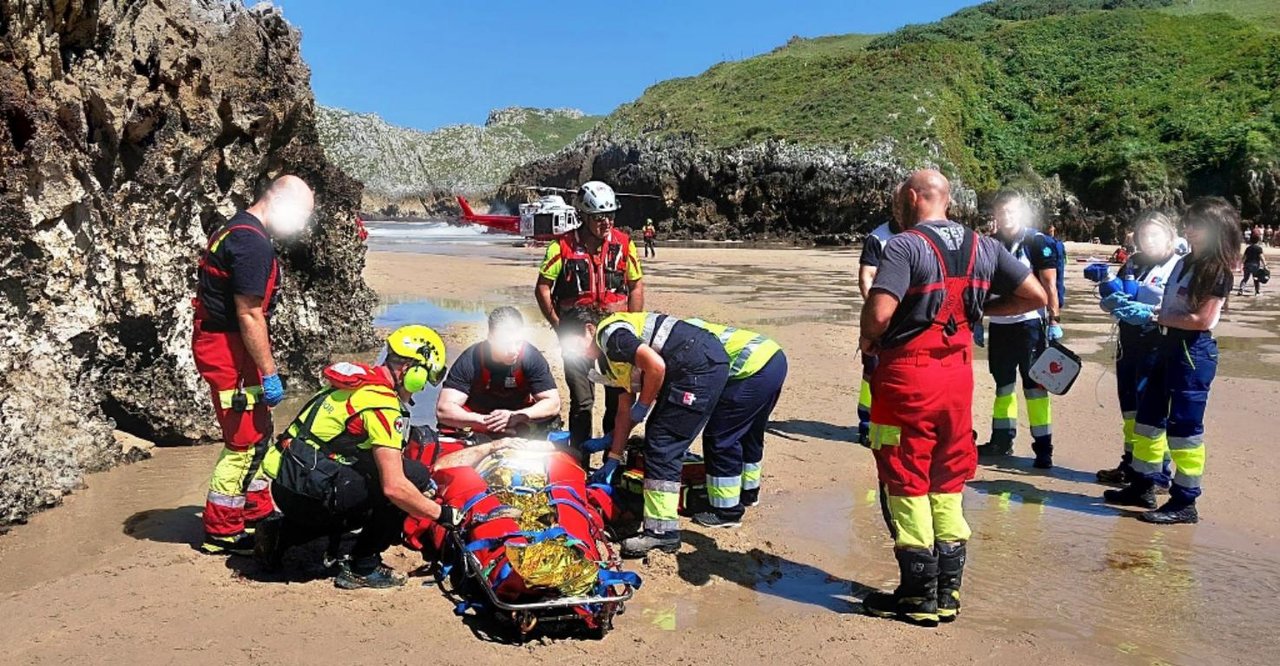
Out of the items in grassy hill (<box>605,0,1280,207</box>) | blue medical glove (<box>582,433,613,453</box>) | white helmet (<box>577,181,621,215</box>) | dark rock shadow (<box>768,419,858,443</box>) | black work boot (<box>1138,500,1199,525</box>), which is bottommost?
dark rock shadow (<box>768,419,858,443</box>)

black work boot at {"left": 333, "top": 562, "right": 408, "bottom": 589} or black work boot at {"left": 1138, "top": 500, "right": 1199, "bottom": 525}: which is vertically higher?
black work boot at {"left": 333, "top": 562, "right": 408, "bottom": 589}

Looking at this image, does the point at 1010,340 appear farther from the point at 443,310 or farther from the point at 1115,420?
the point at 443,310

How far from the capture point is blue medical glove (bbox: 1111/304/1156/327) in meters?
6.23

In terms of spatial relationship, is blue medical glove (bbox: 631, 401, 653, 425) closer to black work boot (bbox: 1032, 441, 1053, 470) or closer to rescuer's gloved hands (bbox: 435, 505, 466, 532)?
rescuer's gloved hands (bbox: 435, 505, 466, 532)

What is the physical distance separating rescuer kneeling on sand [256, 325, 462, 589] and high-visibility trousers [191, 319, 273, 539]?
0.42 meters

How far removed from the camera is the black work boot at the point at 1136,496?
623cm

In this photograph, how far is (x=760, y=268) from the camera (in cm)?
3070

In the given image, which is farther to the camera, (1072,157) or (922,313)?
(1072,157)

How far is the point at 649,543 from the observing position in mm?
5125

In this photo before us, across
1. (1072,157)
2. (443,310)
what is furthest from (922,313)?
(1072,157)

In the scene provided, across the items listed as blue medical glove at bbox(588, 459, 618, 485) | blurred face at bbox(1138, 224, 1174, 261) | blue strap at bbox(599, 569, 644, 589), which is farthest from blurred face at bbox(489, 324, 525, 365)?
blurred face at bbox(1138, 224, 1174, 261)

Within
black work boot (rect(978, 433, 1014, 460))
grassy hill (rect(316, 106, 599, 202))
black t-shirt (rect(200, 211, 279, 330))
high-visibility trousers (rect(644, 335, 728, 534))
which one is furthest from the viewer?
grassy hill (rect(316, 106, 599, 202))

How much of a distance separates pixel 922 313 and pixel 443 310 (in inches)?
539

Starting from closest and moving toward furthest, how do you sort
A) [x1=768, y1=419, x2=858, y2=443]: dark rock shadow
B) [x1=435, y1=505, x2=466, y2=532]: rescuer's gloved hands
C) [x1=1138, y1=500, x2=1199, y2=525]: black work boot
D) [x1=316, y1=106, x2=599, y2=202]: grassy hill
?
[x1=435, y1=505, x2=466, y2=532]: rescuer's gloved hands < [x1=1138, y1=500, x2=1199, y2=525]: black work boot < [x1=768, y1=419, x2=858, y2=443]: dark rock shadow < [x1=316, y1=106, x2=599, y2=202]: grassy hill
